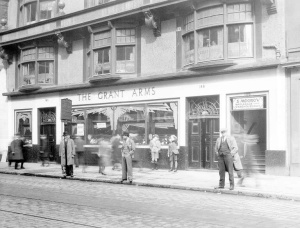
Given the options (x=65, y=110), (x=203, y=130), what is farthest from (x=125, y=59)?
(x=203, y=130)

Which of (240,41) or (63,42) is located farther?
(63,42)

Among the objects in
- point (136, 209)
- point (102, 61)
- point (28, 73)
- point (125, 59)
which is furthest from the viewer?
point (28, 73)

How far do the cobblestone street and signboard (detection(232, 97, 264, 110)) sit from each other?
237 inches

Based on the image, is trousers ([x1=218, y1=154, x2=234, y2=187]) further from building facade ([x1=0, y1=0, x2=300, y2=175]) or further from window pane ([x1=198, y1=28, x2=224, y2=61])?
window pane ([x1=198, y1=28, x2=224, y2=61])

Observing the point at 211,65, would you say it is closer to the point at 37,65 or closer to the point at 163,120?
the point at 163,120

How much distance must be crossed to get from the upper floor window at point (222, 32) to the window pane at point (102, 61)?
4964 mm

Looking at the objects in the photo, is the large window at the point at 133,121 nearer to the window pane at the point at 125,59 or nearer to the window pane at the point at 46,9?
the window pane at the point at 125,59

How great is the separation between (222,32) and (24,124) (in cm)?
1468

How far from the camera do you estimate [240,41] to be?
18.0 meters

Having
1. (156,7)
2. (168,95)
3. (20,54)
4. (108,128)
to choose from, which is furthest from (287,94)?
(20,54)

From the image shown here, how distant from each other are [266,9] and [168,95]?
584 cm

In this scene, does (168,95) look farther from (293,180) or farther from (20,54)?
(20,54)

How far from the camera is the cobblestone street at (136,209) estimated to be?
26.4 feet

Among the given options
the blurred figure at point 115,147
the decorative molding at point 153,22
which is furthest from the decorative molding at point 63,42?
the blurred figure at point 115,147
